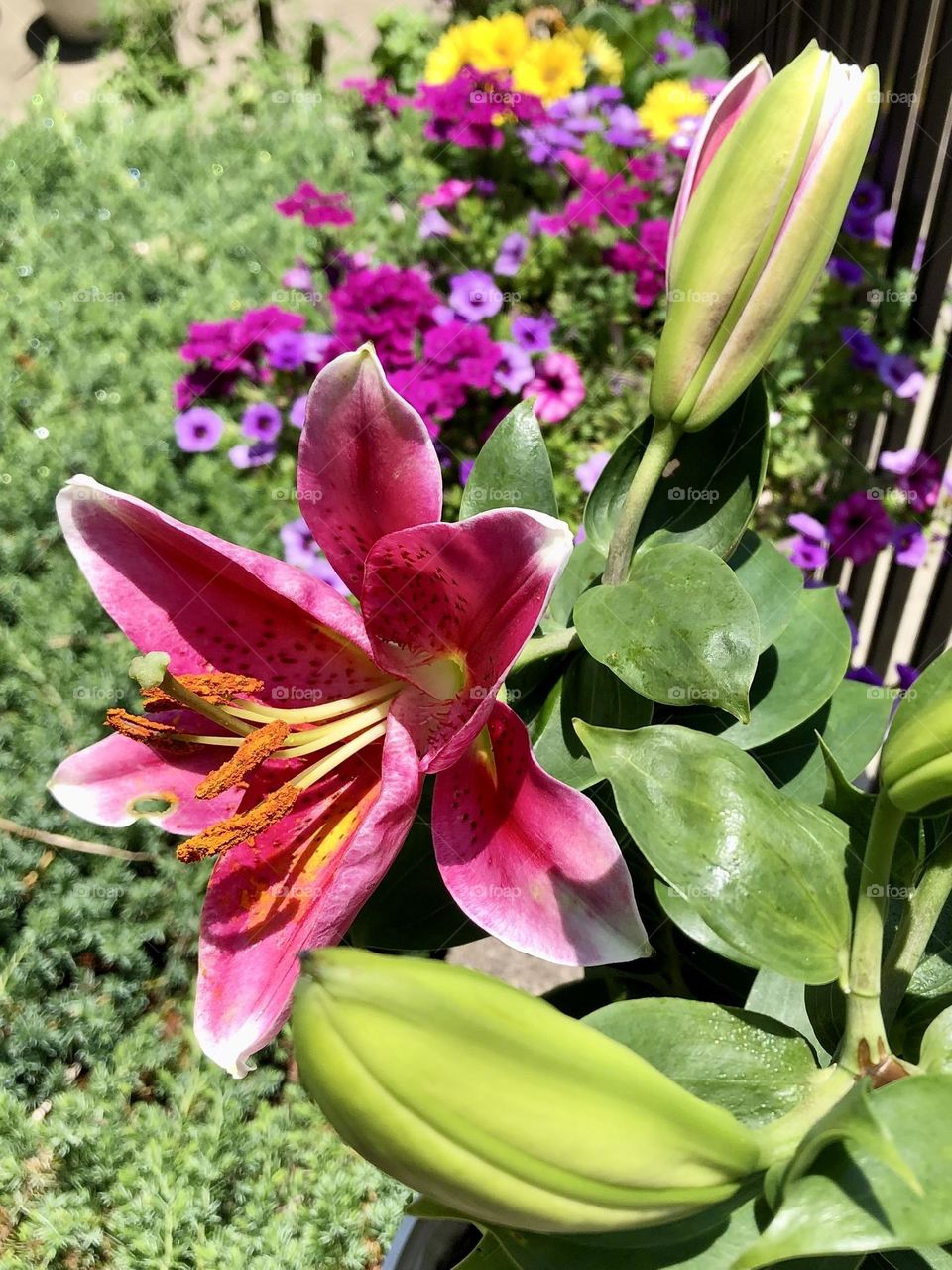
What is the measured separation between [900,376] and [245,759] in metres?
1.51

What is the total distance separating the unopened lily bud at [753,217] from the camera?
1.66 ft

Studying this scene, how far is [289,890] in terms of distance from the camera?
55 centimetres

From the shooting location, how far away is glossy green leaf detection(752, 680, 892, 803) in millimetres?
702

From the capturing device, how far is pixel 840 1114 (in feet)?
1.15

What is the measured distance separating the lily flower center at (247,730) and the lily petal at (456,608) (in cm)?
3

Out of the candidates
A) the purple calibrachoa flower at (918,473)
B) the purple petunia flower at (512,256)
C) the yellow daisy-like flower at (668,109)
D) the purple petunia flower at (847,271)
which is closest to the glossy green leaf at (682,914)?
the purple calibrachoa flower at (918,473)

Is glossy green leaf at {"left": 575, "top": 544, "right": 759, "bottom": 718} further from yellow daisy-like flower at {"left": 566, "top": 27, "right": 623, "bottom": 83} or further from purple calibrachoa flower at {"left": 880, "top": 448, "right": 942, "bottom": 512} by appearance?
yellow daisy-like flower at {"left": 566, "top": 27, "right": 623, "bottom": 83}

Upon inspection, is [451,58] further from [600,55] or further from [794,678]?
[794,678]

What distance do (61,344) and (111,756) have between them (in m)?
1.87

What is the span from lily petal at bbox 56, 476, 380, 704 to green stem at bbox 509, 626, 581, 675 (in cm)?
9

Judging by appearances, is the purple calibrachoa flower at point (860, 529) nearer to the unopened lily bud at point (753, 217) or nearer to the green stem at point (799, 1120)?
the unopened lily bud at point (753, 217)

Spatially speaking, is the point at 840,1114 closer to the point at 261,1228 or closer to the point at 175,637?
the point at 175,637

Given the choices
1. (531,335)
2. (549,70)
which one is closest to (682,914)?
(531,335)

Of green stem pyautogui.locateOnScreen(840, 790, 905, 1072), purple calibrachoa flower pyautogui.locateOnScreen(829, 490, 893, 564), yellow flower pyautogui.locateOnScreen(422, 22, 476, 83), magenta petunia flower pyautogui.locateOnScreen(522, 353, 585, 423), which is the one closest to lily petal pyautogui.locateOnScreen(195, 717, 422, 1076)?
green stem pyautogui.locateOnScreen(840, 790, 905, 1072)
